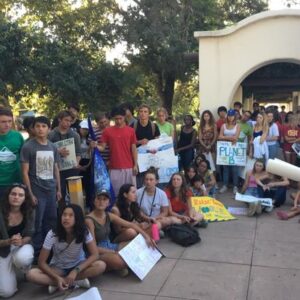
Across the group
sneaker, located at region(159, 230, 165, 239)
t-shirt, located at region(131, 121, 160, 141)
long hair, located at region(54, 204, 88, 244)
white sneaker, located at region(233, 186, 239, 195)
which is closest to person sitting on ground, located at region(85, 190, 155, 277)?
long hair, located at region(54, 204, 88, 244)

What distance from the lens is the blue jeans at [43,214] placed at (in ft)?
16.7

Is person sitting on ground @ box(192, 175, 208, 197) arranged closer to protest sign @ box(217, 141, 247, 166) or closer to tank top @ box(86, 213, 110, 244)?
protest sign @ box(217, 141, 247, 166)

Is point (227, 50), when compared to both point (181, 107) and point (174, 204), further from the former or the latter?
point (181, 107)

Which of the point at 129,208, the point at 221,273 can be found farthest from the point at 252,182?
the point at 221,273

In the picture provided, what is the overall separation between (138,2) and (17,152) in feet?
42.2

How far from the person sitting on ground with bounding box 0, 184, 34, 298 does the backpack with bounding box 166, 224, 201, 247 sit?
78.0 inches

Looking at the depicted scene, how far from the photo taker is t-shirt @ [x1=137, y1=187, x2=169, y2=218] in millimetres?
6078

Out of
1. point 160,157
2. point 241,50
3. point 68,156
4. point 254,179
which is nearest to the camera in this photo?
point 68,156

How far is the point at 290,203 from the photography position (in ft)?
26.1

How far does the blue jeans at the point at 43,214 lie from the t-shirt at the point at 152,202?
51.2 inches

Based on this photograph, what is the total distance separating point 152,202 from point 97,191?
31.2 inches

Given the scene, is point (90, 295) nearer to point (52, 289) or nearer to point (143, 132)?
point (52, 289)

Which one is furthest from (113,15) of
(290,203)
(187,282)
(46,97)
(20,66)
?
(187,282)

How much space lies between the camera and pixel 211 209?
7125mm
